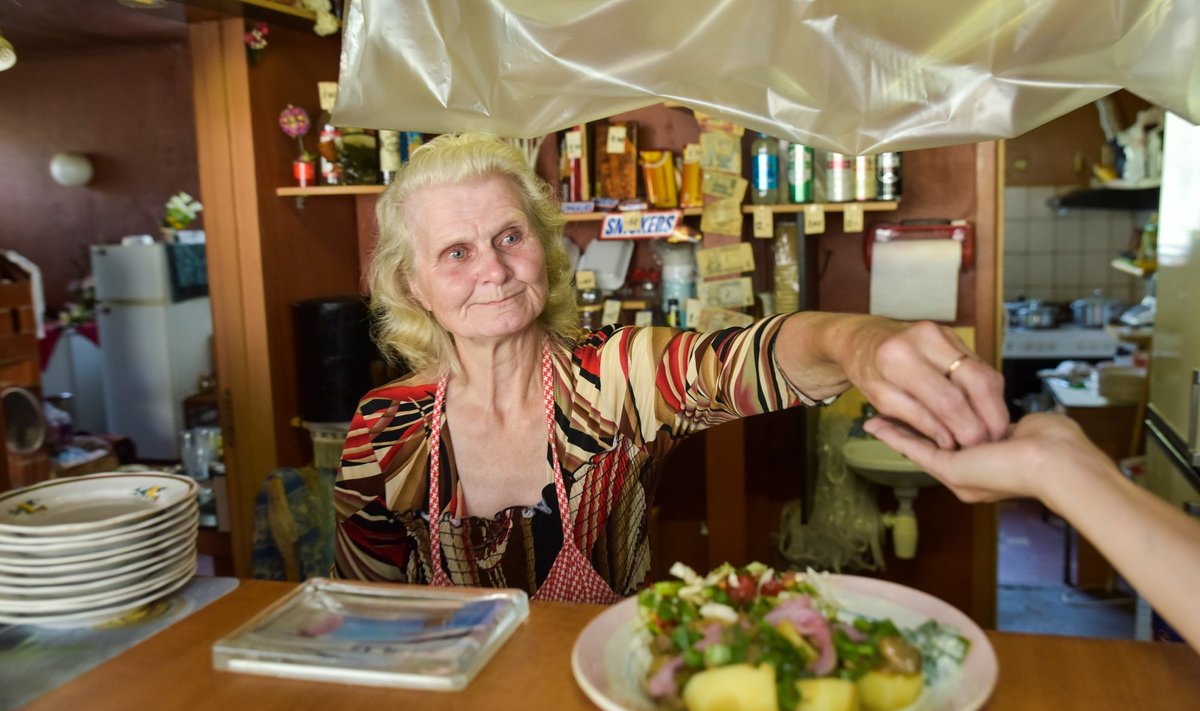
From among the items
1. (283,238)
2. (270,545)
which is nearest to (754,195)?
(283,238)

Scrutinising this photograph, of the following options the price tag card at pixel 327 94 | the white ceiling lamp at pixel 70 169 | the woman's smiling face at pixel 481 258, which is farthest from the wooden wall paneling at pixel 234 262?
the woman's smiling face at pixel 481 258

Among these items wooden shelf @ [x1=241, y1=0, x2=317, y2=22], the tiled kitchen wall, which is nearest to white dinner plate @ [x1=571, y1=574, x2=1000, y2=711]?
wooden shelf @ [x1=241, y1=0, x2=317, y2=22]

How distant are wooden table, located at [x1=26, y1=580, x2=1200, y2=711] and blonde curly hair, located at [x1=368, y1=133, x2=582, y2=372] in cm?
83

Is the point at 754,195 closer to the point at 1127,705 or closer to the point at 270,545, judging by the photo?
the point at 270,545

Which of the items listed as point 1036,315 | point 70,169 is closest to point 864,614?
point 70,169

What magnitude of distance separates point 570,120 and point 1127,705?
1052 mm

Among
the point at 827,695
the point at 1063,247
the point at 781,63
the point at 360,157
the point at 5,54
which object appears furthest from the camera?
the point at 1063,247

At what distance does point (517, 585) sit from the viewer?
1670mm

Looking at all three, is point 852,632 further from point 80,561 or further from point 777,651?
point 80,561

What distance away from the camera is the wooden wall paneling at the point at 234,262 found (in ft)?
10.2

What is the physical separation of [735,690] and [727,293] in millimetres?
2603

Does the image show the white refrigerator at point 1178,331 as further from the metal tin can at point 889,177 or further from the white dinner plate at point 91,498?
the white dinner plate at point 91,498

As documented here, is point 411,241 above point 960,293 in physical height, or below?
above

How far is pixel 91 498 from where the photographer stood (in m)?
1.43
